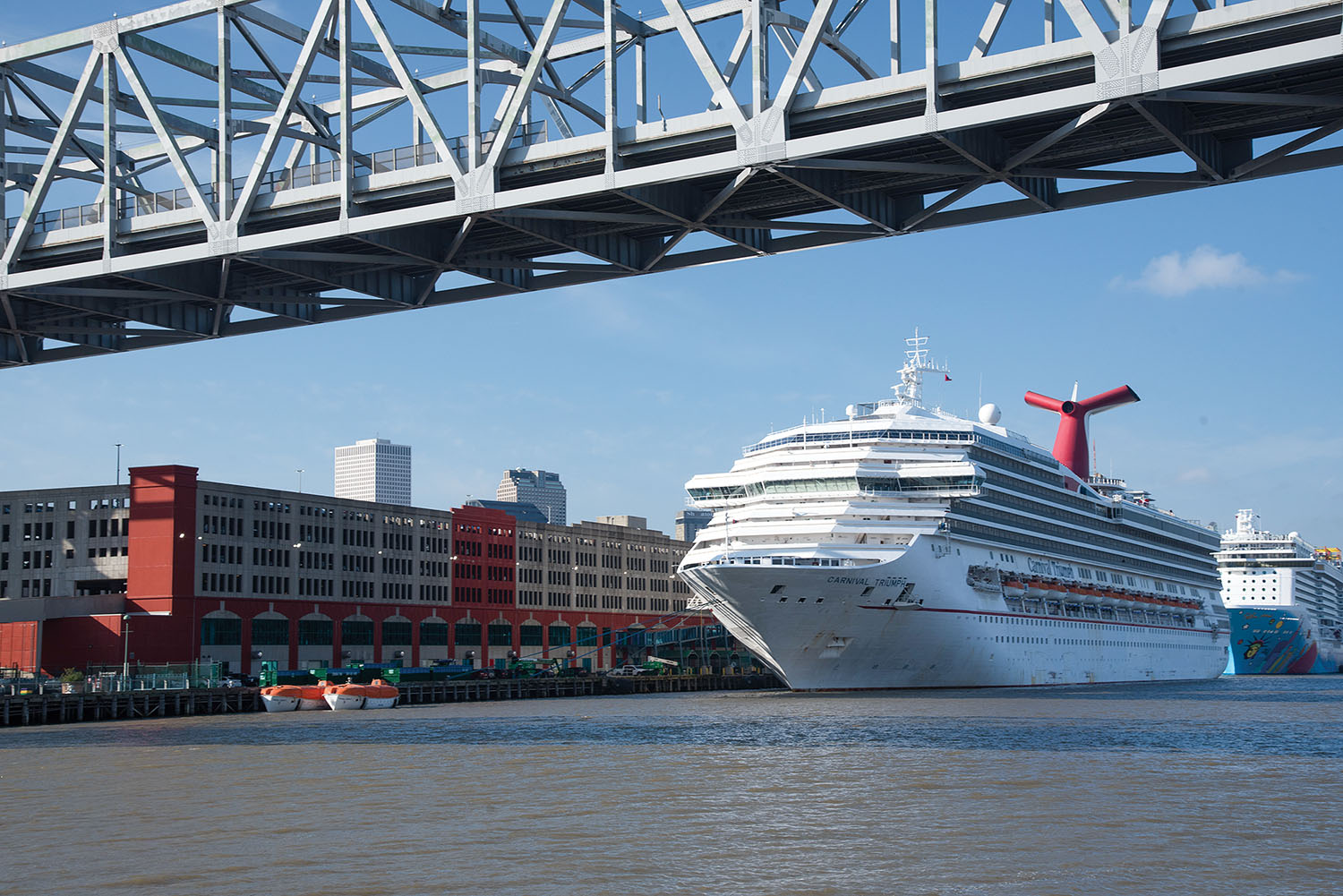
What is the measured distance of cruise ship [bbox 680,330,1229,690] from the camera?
230ft

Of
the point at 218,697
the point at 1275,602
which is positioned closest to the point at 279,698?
the point at 218,697

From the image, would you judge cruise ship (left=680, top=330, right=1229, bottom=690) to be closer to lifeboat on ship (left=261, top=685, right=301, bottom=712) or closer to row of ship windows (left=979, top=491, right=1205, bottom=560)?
row of ship windows (left=979, top=491, right=1205, bottom=560)

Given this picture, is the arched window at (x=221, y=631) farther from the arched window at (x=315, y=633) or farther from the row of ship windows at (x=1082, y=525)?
the row of ship windows at (x=1082, y=525)

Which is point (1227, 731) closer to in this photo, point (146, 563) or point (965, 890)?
point (965, 890)

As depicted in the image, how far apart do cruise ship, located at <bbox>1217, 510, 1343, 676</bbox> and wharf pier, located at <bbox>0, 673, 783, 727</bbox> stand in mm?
63447

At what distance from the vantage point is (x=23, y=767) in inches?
1528

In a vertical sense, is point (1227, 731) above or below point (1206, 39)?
below

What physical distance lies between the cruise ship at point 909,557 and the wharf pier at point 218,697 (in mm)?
18112

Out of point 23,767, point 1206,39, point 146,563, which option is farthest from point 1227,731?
point 146,563

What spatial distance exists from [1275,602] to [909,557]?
85545 millimetres

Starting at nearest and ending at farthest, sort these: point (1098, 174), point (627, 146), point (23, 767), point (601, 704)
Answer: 1. point (1098, 174)
2. point (627, 146)
3. point (23, 767)
4. point (601, 704)

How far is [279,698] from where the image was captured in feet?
235

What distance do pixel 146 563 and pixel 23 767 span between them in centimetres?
5393

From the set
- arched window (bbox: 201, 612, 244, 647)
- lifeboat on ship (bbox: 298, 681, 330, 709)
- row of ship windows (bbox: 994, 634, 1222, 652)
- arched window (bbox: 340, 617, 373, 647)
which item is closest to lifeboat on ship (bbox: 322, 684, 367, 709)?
lifeboat on ship (bbox: 298, 681, 330, 709)
